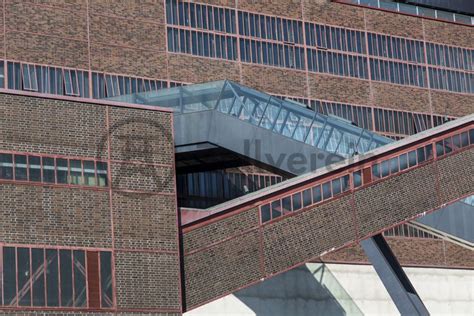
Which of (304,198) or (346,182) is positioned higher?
(346,182)

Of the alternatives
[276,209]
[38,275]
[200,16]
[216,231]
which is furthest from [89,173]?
[200,16]

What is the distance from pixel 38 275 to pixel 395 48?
34690 millimetres

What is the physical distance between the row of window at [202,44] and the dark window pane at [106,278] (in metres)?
21.1

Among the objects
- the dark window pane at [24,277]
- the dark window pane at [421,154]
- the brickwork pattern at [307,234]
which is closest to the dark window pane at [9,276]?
the dark window pane at [24,277]

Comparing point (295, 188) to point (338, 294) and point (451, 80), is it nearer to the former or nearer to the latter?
point (338, 294)

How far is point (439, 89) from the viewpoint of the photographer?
71.5m

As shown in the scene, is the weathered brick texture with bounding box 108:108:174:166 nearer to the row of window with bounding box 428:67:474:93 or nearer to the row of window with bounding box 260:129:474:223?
the row of window with bounding box 260:129:474:223

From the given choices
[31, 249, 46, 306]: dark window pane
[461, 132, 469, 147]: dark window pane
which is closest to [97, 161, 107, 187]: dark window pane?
[31, 249, 46, 306]: dark window pane

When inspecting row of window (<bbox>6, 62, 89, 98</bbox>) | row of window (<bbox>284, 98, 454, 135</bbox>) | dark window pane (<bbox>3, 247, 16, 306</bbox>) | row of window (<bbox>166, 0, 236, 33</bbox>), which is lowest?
dark window pane (<bbox>3, 247, 16, 306</bbox>)

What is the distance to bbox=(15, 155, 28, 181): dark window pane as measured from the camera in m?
41.5

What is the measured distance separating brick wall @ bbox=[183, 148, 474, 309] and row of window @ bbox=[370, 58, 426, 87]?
73.6 ft

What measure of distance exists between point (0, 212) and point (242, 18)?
26.5 meters

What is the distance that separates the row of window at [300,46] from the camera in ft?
205

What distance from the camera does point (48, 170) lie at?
4216 cm
